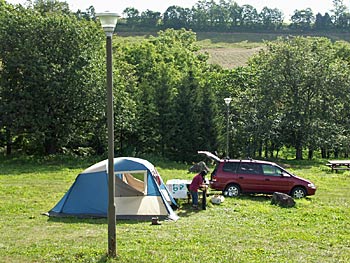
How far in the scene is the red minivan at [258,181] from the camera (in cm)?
1942

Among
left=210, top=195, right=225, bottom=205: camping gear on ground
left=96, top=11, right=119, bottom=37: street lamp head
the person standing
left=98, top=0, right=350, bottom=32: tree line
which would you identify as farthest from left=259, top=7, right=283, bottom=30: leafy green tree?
left=96, top=11, right=119, bottom=37: street lamp head

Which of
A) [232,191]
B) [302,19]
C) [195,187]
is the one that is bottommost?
[232,191]

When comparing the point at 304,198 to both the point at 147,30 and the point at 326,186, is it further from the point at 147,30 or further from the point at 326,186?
the point at 147,30

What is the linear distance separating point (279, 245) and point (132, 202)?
5.15 metres

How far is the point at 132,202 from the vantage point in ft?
49.4

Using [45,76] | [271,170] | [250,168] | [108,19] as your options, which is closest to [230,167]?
[250,168]

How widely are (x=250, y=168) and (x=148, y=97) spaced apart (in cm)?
1860

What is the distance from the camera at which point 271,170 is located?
19.7 meters

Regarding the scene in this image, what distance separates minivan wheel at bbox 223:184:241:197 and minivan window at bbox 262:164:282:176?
1.27 metres

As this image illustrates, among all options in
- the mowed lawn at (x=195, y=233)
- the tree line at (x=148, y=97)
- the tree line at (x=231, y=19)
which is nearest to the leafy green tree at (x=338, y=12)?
the tree line at (x=231, y=19)

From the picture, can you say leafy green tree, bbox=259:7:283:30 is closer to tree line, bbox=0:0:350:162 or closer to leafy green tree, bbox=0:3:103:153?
tree line, bbox=0:0:350:162

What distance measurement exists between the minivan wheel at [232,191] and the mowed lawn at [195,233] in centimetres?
29

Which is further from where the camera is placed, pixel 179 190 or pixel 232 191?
pixel 232 191

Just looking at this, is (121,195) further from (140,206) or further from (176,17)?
(176,17)
